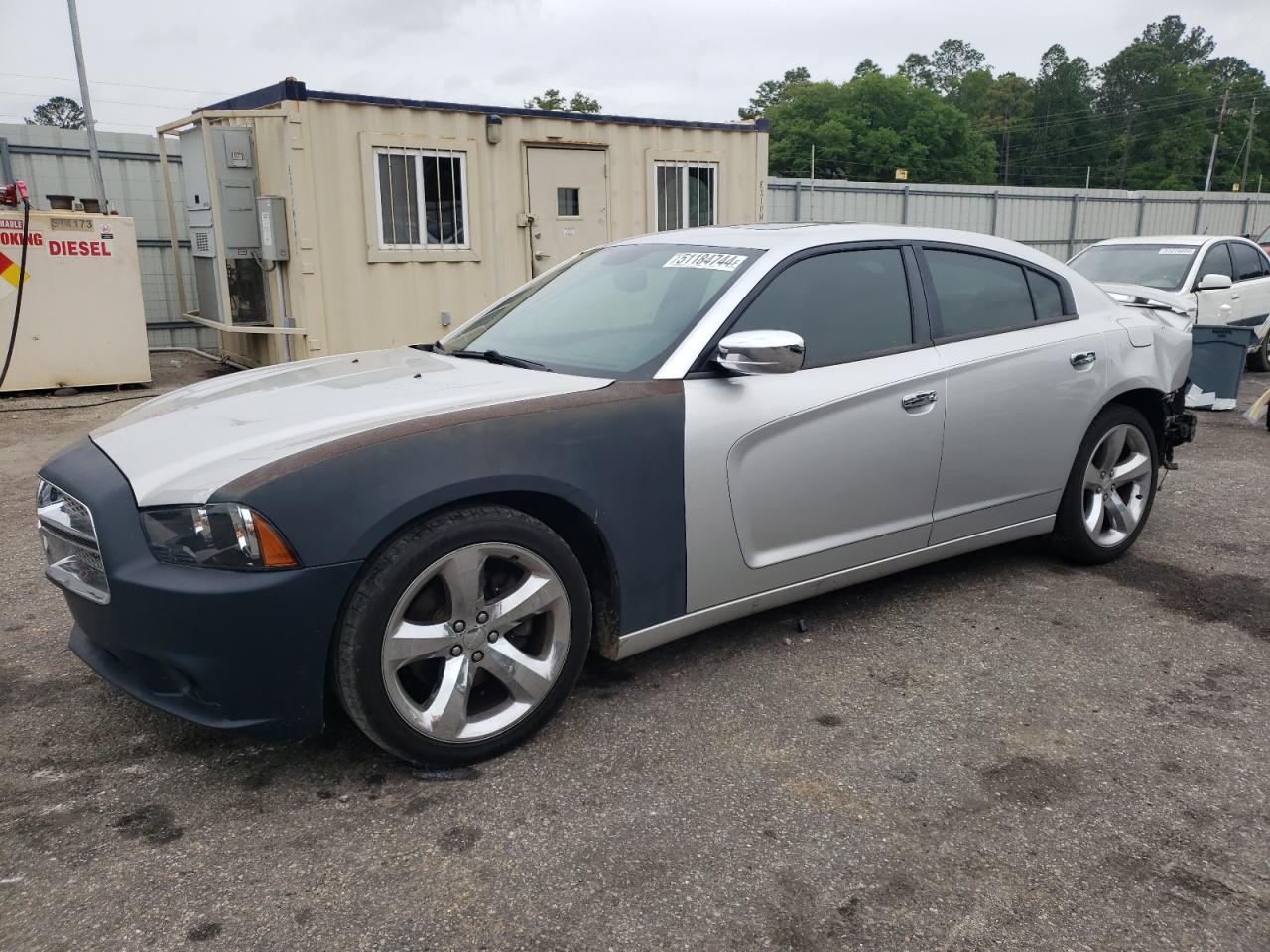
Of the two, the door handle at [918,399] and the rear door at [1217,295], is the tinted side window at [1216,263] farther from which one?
the door handle at [918,399]

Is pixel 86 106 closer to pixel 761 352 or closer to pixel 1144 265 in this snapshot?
pixel 761 352

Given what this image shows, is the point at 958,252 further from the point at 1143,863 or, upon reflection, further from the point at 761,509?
the point at 1143,863

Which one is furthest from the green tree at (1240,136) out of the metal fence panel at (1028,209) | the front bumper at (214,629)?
the front bumper at (214,629)

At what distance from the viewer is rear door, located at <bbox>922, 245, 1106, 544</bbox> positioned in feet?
13.4

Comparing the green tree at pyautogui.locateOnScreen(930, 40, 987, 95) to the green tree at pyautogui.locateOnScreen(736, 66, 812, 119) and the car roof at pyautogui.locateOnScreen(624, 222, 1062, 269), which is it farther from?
the car roof at pyautogui.locateOnScreen(624, 222, 1062, 269)

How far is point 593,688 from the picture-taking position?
3.58m

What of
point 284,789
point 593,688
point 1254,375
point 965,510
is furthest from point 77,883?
point 1254,375

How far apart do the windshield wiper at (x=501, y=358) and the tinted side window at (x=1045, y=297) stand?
2318mm

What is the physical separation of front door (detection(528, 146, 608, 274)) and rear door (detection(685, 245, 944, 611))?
276 inches

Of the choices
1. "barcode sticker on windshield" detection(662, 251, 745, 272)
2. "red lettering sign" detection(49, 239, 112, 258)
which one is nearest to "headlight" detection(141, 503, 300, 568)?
"barcode sticker on windshield" detection(662, 251, 745, 272)

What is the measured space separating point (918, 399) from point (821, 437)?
20.8 inches

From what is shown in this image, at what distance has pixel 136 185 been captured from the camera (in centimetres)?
1241

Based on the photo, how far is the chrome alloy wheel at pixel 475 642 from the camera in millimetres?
2859

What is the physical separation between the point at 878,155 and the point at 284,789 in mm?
75763
